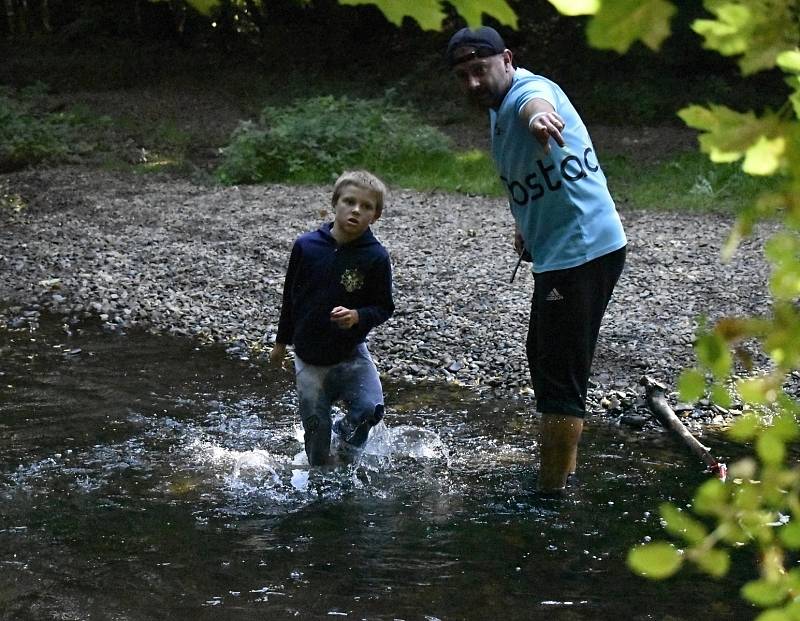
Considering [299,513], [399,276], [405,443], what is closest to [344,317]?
[299,513]

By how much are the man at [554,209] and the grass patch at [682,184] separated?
28.5ft

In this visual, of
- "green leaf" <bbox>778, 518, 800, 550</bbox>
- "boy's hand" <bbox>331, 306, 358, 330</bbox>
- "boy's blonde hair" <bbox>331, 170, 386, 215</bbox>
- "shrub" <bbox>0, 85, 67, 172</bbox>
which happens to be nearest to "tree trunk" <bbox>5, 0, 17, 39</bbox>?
"shrub" <bbox>0, 85, 67, 172</bbox>

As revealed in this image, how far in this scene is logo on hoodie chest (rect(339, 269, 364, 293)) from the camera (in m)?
4.80

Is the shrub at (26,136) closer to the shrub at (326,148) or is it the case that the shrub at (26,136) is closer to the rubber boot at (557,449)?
the shrub at (326,148)

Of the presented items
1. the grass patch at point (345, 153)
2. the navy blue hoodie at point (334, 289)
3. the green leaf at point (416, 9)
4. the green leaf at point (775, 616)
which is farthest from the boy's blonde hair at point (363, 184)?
the grass patch at point (345, 153)

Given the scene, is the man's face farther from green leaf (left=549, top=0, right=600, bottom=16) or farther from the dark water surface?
green leaf (left=549, top=0, right=600, bottom=16)

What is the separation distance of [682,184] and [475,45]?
10701mm

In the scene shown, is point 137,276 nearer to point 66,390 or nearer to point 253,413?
point 66,390

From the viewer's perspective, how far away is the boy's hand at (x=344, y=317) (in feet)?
15.2

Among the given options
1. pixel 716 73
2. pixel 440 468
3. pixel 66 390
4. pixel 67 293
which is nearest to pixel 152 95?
pixel 716 73

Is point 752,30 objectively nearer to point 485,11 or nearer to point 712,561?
point 485,11

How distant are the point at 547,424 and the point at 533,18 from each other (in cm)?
1817

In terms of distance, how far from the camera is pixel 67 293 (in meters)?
9.55

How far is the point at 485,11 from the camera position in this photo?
1.30 metres
